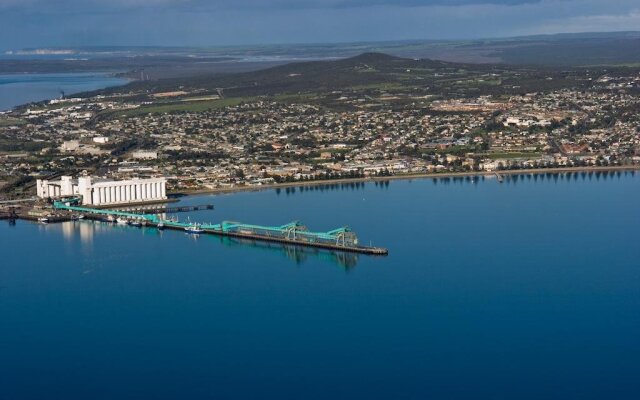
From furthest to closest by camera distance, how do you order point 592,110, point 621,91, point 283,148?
point 621,91 → point 592,110 → point 283,148

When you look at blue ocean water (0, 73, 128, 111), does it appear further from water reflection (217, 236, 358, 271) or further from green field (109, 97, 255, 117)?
water reflection (217, 236, 358, 271)

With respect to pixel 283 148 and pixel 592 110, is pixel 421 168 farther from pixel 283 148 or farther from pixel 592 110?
pixel 592 110

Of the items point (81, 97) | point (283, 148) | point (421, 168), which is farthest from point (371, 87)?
point (421, 168)

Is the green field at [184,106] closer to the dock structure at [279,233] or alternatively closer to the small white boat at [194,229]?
the dock structure at [279,233]

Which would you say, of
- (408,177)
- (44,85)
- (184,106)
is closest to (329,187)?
(408,177)

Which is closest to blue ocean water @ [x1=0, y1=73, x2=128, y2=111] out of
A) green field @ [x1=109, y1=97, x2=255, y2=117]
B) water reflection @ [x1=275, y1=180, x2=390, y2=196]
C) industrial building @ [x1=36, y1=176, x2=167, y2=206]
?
green field @ [x1=109, y1=97, x2=255, y2=117]

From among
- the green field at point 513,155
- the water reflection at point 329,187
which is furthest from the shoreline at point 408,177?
the green field at point 513,155

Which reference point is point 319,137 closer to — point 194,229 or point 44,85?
point 194,229
